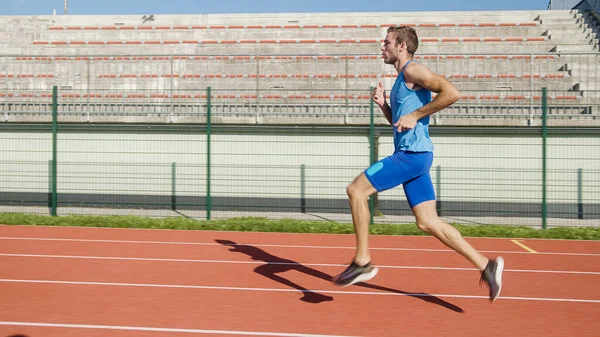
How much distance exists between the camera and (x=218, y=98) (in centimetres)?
1769

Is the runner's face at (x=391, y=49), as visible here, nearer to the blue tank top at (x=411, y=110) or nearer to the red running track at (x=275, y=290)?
the blue tank top at (x=411, y=110)

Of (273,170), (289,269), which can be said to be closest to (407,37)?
(289,269)

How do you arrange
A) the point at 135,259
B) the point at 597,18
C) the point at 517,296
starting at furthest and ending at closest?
the point at 597,18 < the point at 135,259 < the point at 517,296

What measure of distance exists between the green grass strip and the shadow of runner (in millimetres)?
1726

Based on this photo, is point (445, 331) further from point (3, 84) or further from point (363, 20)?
point (363, 20)

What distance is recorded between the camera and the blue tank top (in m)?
5.12

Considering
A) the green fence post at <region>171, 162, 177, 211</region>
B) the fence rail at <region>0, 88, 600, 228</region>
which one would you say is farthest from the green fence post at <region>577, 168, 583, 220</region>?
the green fence post at <region>171, 162, 177, 211</region>

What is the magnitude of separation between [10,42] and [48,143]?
31.2 ft

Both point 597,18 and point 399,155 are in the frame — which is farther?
point 597,18

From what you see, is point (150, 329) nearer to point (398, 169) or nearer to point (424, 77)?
point (398, 169)

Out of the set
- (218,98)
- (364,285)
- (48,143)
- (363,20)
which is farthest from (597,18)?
(364,285)

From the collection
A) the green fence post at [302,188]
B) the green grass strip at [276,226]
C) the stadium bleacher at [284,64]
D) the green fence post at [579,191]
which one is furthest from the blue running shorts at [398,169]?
the green fence post at [579,191]

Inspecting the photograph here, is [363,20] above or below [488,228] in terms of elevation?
above

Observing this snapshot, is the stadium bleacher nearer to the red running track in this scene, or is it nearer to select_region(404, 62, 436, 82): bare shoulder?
the red running track
